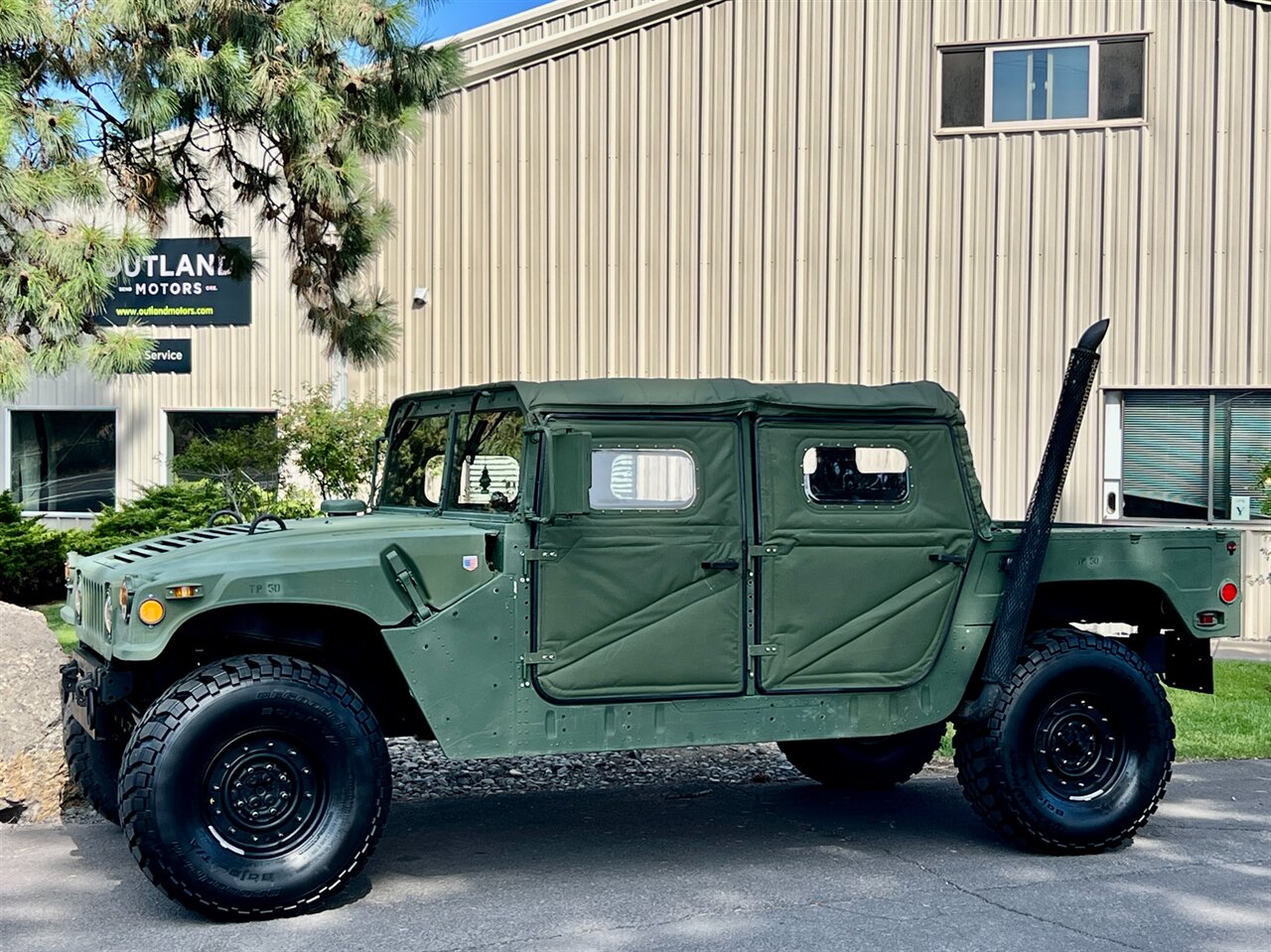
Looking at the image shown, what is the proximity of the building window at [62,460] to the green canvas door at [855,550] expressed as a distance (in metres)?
13.0

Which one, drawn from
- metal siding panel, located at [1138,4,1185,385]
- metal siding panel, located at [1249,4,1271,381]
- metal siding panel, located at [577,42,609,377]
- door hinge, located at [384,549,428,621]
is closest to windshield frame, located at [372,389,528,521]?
door hinge, located at [384,549,428,621]

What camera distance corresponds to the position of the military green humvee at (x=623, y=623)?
5.48m

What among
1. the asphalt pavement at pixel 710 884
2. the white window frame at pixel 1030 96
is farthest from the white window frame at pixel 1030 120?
the asphalt pavement at pixel 710 884

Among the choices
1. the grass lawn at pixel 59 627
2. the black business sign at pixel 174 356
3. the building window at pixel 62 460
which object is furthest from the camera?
the building window at pixel 62 460

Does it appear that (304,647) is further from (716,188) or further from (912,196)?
(912,196)

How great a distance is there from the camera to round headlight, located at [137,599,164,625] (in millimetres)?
5363

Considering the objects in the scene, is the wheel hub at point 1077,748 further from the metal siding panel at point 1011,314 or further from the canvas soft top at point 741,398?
the metal siding panel at point 1011,314

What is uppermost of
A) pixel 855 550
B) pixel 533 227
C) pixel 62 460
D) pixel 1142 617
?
pixel 533 227

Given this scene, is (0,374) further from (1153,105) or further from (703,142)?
(1153,105)

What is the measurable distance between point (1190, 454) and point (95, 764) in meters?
11.0

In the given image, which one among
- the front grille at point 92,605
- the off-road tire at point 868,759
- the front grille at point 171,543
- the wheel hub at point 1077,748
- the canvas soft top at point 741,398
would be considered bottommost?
the off-road tire at point 868,759

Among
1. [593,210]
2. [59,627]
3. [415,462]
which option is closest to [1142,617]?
[415,462]

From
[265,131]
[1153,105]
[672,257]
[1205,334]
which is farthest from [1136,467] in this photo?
[265,131]

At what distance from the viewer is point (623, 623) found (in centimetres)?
597
